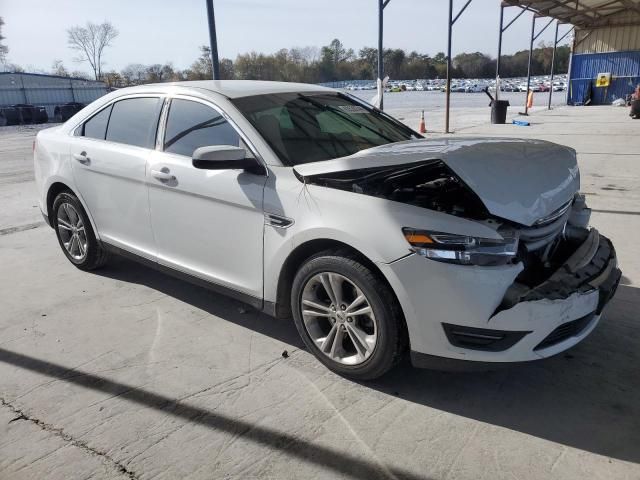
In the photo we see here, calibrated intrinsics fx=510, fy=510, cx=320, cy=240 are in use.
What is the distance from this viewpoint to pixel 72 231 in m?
4.78

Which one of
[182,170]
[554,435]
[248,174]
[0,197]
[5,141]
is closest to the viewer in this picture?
[554,435]

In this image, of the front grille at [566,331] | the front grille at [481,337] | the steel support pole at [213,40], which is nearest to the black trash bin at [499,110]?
the steel support pole at [213,40]

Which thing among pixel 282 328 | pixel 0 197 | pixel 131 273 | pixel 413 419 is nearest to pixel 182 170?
pixel 282 328

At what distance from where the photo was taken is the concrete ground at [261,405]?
7.66 ft

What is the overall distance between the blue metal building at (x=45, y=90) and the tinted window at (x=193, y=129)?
3776 centimetres

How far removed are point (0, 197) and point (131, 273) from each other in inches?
208

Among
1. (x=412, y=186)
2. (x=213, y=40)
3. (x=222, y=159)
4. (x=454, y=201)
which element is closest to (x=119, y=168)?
(x=222, y=159)

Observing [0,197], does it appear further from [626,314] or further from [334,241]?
[626,314]

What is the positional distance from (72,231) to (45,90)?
134 feet

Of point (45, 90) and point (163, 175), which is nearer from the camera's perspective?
point (163, 175)

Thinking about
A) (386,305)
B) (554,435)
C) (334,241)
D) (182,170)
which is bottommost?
(554,435)

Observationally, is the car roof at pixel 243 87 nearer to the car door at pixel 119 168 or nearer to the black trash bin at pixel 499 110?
the car door at pixel 119 168

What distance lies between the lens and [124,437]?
2541 mm

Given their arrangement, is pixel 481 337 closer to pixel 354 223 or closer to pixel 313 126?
pixel 354 223
